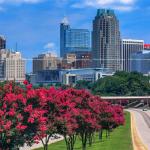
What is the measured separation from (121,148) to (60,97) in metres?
19.0

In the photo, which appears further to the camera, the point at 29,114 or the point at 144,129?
the point at 144,129

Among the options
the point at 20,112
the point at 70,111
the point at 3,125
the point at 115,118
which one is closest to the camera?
the point at 3,125

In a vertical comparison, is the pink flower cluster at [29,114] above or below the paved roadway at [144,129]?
above

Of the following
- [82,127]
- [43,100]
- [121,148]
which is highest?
[43,100]

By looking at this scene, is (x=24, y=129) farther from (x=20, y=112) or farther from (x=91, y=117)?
(x=91, y=117)

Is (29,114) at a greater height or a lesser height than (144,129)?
greater

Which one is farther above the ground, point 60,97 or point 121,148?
point 60,97

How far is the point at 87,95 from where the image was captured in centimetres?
3756

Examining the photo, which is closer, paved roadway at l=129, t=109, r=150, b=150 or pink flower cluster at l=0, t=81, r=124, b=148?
pink flower cluster at l=0, t=81, r=124, b=148

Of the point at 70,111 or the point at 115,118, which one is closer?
the point at 70,111

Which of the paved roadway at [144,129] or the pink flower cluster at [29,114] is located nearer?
the pink flower cluster at [29,114]

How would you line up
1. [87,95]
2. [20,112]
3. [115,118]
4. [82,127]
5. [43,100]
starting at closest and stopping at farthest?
[20,112], [43,100], [82,127], [87,95], [115,118]

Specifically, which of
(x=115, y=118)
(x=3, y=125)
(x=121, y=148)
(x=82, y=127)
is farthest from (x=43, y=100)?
(x=115, y=118)

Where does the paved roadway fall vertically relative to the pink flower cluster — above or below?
below
